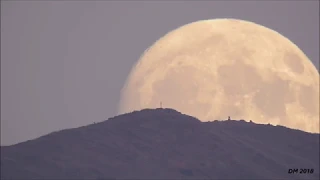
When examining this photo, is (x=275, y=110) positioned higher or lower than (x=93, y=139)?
higher

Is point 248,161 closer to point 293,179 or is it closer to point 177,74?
point 293,179

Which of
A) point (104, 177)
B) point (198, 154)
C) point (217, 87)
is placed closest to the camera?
point (104, 177)

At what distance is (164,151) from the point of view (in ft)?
393

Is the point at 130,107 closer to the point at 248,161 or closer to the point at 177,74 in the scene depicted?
the point at 177,74

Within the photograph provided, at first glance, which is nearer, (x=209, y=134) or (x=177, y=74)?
(x=209, y=134)

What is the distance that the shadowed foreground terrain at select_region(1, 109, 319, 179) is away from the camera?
113250mm

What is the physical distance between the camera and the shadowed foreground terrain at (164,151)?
113250 mm

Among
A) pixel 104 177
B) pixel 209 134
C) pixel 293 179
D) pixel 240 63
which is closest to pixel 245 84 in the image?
pixel 240 63

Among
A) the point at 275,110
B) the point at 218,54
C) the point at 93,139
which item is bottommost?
the point at 93,139

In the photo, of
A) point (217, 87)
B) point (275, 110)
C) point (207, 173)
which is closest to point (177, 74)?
point (217, 87)

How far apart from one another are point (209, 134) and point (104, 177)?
21319mm

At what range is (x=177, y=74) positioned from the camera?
448 feet

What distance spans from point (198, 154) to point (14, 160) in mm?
23866

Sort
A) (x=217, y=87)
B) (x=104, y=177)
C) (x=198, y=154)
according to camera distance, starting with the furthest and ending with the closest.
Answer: (x=217, y=87) → (x=198, y=154) → (x=104, y=177)
